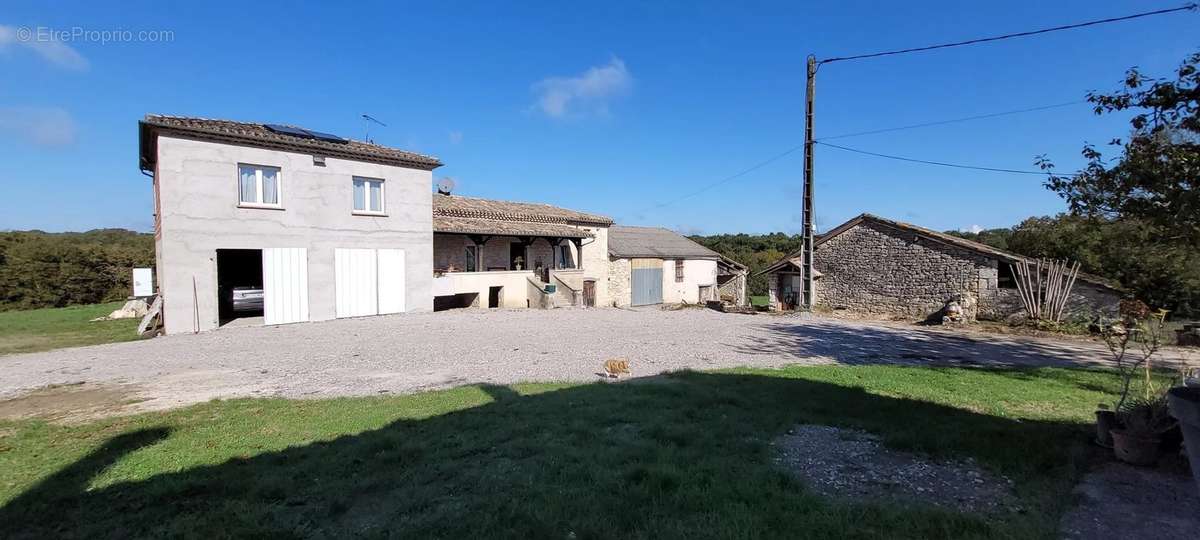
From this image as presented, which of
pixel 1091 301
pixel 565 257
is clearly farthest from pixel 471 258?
pixel 1091 301

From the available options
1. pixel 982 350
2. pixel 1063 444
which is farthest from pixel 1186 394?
pixel 982 350

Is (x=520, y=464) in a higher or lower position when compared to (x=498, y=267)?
lower

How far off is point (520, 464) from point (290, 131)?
17741mm

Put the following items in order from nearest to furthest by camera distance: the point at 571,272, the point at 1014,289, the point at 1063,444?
the point at 1063,444 → the point at 1014,289 → the point at 571,272

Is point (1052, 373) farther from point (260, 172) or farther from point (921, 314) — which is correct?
point (260, 172)

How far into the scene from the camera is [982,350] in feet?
41.1

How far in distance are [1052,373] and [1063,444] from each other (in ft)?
19.9

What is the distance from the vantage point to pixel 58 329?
1698cm

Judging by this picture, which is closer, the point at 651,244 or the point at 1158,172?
the point at 1158,172

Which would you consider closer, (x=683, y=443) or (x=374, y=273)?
(x=683, y=443)

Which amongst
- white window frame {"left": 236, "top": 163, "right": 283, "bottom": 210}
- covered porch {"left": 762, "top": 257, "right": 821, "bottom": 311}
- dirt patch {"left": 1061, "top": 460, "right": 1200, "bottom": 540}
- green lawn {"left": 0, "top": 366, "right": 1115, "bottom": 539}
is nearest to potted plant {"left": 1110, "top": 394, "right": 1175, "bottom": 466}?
dirt patch {"left": 1061, "top": 460, "right": 1200, "bottom": 540}

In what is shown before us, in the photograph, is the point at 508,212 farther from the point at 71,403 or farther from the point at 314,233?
the point at 71,403

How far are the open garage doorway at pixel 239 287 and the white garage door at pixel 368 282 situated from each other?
2514 millimetres

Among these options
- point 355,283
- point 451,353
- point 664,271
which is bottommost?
point 451,353
